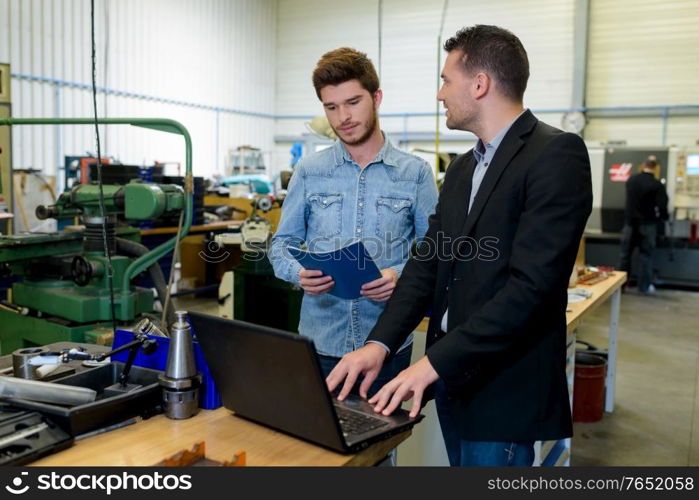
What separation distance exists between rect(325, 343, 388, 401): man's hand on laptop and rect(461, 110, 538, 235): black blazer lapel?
0.27 metres

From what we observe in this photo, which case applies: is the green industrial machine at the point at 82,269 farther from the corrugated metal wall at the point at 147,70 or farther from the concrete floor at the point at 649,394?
the corrugated metal wall at the point at 147,70

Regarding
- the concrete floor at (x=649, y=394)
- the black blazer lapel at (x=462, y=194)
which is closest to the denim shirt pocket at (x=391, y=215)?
the black blazer lapel at (x=462, y=194)

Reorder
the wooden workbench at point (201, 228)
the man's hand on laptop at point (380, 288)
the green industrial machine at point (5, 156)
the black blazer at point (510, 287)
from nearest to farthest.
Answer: the black blazer at point (510, 287) → the man's hand on laptop at point (380, 288) → the green industrial machine at point (5, 156) → the wooden workbench at point (201, 228)

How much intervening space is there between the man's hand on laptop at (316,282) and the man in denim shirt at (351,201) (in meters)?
0.03

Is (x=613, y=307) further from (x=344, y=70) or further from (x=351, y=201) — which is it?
(x=344, y=70)

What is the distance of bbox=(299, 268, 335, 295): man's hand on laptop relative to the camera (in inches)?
57.3

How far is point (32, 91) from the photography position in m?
6.09

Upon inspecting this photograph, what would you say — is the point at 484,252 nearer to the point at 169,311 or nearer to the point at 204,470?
the point at 204,470

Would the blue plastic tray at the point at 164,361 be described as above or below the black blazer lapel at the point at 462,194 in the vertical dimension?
below

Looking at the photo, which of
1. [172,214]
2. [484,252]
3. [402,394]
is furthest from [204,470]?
[172,214]

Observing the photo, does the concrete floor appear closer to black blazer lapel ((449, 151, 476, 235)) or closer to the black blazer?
the black blazer

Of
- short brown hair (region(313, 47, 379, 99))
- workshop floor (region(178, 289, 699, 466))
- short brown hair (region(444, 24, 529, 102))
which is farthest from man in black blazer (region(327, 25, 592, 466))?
workshop floor (region(178, 289, 699, 466))

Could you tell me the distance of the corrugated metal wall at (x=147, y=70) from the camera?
19.9 ft

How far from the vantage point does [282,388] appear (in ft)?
3.08
